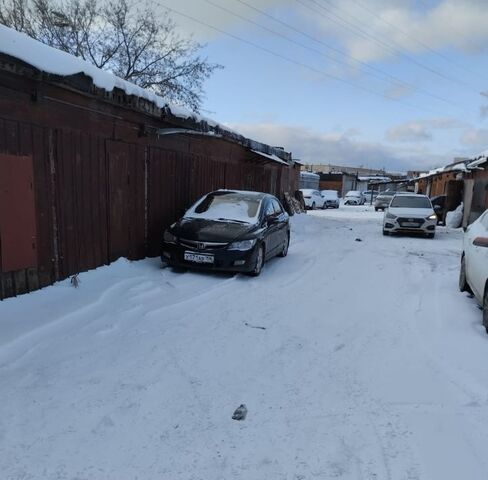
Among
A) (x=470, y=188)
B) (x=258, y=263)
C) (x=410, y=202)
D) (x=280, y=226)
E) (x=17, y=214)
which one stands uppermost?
(x=470, y=188)

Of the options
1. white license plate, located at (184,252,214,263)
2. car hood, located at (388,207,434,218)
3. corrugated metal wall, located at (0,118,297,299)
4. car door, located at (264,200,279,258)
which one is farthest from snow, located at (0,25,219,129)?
car hood, located at (388,207,434,218)

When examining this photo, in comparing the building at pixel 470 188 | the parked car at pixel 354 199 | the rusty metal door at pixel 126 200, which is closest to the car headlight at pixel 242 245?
the rusty metal door at pixel 126 200

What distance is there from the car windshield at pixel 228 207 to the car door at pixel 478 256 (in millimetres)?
3632

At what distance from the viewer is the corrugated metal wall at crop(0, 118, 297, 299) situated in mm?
5531

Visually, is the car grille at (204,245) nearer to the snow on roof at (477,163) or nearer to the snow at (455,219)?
the snow on roof at (477,163)

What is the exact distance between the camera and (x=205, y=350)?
4.34 meters

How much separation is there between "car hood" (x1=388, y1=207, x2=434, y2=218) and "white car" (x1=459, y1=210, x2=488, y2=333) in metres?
7.91

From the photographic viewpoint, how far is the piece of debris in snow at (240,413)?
3.15 m

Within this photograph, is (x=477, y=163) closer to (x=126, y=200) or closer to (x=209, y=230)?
(x=209, y=230)

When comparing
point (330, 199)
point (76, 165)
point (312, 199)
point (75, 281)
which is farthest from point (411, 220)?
point (330, 199)

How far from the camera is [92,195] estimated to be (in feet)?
21.9

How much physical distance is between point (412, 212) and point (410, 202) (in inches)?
42.5

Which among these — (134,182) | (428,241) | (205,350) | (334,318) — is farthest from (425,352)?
(428,241)

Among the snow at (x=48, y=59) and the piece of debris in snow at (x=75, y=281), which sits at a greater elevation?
the snow at (x=48, y=59)
